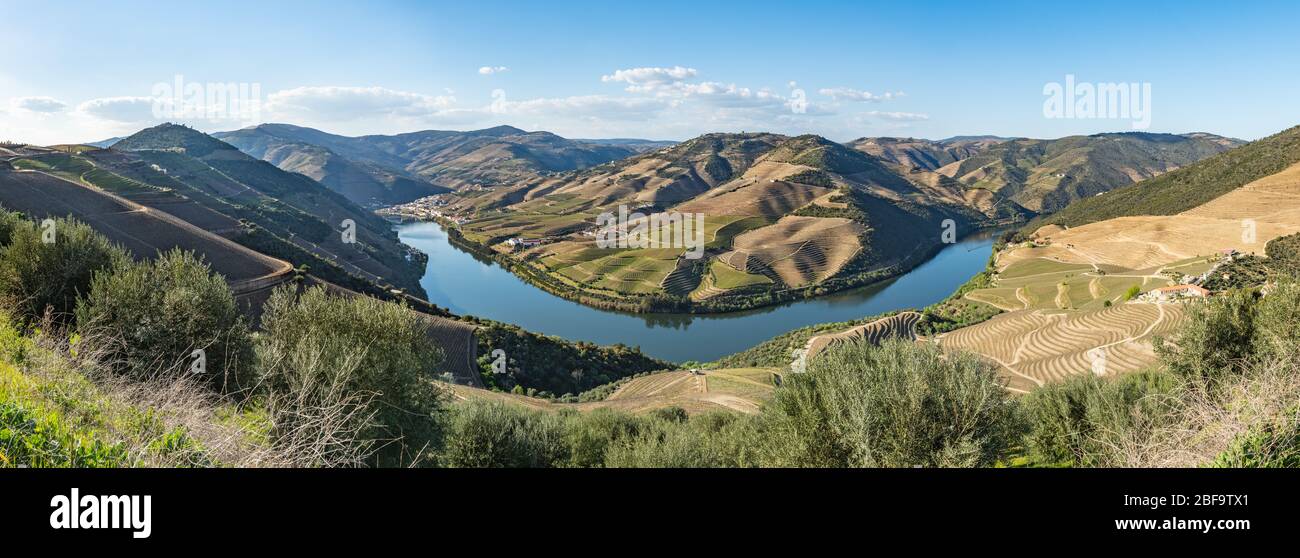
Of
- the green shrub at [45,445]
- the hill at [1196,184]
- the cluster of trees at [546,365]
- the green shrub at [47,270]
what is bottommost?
the cluster of trees at [546,365]

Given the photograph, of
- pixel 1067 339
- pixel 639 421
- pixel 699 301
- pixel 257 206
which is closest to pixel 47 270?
pixel 639 421

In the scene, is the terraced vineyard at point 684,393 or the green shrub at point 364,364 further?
the terraced vineyard at point 684,393

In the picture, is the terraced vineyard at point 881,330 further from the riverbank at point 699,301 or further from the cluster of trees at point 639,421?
the cluster of trees at point 639,421

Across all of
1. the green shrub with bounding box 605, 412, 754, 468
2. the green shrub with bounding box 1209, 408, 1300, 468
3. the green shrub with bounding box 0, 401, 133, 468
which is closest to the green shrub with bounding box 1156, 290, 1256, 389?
the green shrub with bounding box 1209, 408, 1300, 468

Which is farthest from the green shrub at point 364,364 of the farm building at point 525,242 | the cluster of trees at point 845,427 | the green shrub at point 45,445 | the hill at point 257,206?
the farm building at point 525,242

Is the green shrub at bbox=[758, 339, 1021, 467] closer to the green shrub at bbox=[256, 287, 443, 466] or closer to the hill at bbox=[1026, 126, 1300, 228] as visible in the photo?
the green shrub at bbox=[256, 287, 443, 466]
